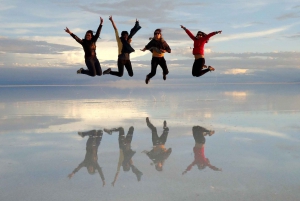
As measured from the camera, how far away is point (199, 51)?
512 inches

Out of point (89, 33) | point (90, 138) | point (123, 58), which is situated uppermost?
point (89, 33)

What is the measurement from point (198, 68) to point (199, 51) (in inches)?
25.4

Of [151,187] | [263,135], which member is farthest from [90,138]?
[263,135]

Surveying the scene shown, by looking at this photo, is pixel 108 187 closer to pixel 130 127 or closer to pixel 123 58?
pixel 130 127

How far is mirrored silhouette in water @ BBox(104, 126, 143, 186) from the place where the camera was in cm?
655

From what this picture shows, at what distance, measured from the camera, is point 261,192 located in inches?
213

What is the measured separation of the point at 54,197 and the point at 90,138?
432cm

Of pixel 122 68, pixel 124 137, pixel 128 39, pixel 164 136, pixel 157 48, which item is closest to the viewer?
pixel 124 137

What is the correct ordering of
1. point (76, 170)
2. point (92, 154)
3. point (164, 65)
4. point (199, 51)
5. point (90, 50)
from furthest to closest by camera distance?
point (164, 65), point (199, 51), point (90, 50), point (92, 154), point (76, 170)

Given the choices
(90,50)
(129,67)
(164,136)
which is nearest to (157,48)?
(129,67)

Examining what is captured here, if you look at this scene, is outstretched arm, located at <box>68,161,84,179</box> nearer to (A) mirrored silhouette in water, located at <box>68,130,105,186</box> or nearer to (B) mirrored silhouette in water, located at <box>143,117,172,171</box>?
(A) mirrored silhouette in water, located at <box>68,130,105,186</box>

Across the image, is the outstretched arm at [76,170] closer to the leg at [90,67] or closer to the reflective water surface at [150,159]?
the reflective water surface at [150,159]

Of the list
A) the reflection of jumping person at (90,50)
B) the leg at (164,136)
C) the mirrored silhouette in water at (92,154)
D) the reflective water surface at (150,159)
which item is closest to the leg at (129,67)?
the reflection of jumping person at (90,50)

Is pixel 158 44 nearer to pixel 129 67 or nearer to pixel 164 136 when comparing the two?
pixel 129 67
